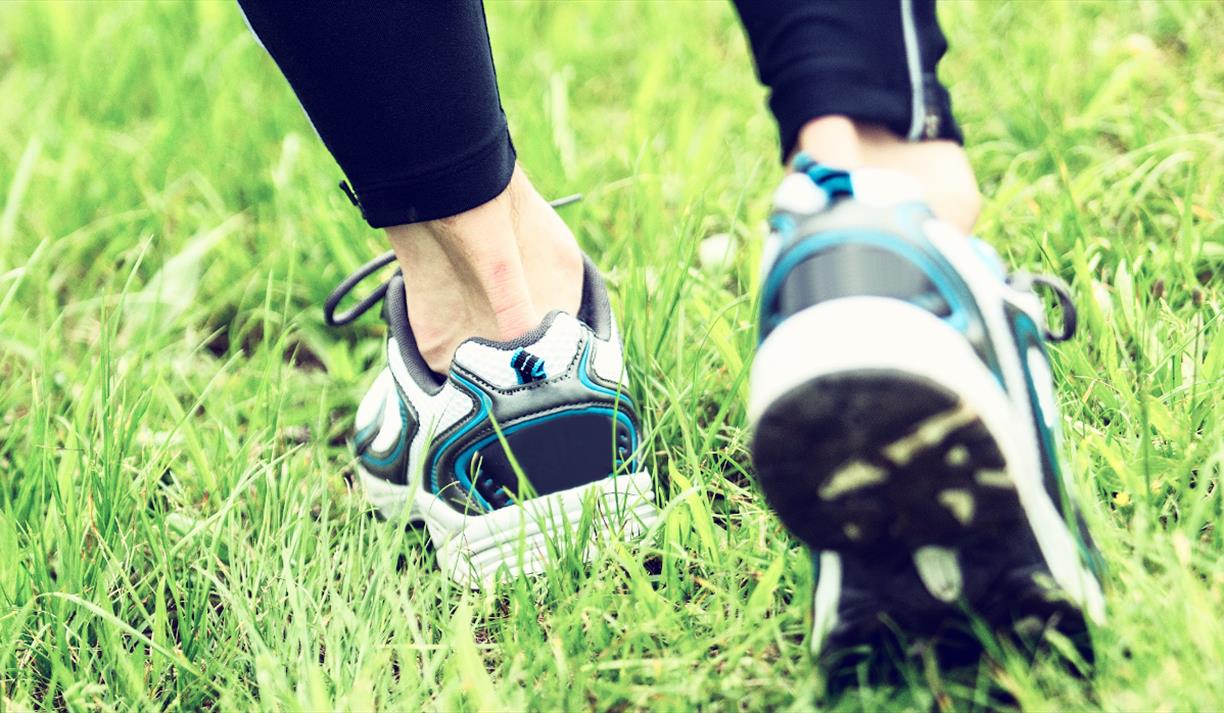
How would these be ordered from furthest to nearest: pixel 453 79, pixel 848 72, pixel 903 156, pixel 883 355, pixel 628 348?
pixel 628 348 → pixel 903 156 → pixel 848 72 → pixel 453 79 → pixel 883 355

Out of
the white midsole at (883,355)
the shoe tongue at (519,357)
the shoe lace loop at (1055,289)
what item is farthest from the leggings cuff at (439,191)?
the shoe lace loop at (1055,289)

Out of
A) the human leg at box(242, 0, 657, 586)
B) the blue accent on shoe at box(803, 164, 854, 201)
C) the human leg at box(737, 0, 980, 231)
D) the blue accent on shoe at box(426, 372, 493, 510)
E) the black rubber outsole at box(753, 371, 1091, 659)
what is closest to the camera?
the black rubber outsole at box(753, 371, 1091, 659)

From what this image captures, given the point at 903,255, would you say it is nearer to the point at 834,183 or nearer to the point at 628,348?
the point at 834,183

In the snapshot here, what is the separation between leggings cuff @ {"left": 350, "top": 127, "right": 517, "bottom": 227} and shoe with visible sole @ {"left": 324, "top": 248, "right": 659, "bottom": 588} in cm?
18

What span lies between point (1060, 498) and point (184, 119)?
1839 mm

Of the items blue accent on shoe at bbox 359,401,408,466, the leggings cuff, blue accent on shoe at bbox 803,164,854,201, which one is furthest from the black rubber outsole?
blue accent on shoe at bbox 359,401,408,466

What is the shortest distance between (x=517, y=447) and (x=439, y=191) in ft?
1.04

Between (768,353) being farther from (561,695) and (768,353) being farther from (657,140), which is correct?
(657,140)

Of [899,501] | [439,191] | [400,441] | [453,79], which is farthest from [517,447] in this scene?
[899,501]

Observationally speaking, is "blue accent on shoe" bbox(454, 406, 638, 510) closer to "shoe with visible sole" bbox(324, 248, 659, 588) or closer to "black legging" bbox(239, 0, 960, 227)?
"shoe with visible sole" bbox(324, 248, 659, 588)

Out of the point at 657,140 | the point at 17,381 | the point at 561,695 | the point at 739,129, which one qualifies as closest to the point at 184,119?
the point at 17,381

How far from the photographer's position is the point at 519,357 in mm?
1176

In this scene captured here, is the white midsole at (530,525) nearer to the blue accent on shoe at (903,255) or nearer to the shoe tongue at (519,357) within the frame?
the shoe tongue at (519,357)

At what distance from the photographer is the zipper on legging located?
111 centimetres
